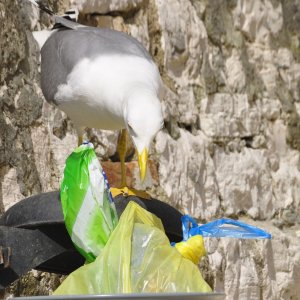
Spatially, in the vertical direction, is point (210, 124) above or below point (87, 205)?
below

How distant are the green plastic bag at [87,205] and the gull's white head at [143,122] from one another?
1.20ft

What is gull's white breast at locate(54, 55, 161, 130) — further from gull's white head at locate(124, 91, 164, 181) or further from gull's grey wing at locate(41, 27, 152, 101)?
gull's white head at locate(124, 91, 164, 181)

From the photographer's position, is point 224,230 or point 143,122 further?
point 143,122

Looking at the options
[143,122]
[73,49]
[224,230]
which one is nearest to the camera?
[224,230]

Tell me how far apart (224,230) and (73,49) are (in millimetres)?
869

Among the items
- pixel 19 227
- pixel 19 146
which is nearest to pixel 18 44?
pixel 19 146

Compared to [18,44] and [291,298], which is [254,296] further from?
[18,44]

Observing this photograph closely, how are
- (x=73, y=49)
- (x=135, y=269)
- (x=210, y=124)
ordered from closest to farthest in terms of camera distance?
(x=135, y=269) → (x=73, y=49) → (x=210, y=124)

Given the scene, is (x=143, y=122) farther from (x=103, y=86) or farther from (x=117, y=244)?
(x=117, y=244)

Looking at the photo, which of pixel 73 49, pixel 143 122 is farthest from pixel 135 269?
pixel 73 49

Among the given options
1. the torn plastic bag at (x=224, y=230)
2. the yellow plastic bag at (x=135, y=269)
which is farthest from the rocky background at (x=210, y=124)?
the yellow plastic bag at (x=135, y=269)

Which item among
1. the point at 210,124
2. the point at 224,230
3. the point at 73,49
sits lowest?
the point at 210,124

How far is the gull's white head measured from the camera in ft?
6.15

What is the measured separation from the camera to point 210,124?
3043 millimetres
